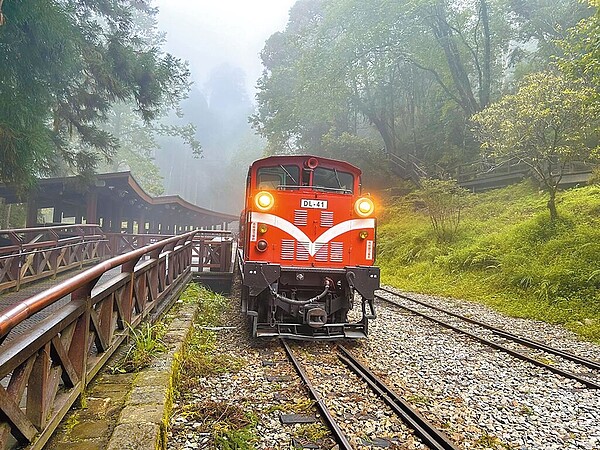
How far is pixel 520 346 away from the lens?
20.9ft

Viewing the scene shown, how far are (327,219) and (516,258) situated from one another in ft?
22.0

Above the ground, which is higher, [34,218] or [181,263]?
[34,218]

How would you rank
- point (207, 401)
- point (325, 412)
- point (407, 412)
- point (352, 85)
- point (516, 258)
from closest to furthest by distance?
point (325, 412)
point (407, 412)
point (207, 401)
point (516, 258)
point (352, 85)

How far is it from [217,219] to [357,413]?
28.3m

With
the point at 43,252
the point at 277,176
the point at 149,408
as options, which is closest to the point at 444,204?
the point at 277,176

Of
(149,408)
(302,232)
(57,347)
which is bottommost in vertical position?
(149,408)

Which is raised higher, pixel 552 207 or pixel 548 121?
pixel 548 121

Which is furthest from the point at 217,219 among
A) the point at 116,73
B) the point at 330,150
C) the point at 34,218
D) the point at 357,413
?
the point at 357,413

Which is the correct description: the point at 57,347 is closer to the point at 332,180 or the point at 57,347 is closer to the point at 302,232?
the point at 302,232

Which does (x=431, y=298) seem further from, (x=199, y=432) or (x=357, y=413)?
(x=199, y=432)

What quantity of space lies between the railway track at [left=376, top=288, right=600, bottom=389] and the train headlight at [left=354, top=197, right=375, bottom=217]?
2.52 m

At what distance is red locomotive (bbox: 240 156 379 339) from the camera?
5973mm

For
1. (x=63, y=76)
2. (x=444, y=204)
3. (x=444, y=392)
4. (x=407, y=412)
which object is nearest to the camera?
(x=407, y=412)

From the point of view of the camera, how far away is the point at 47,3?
8227mm
